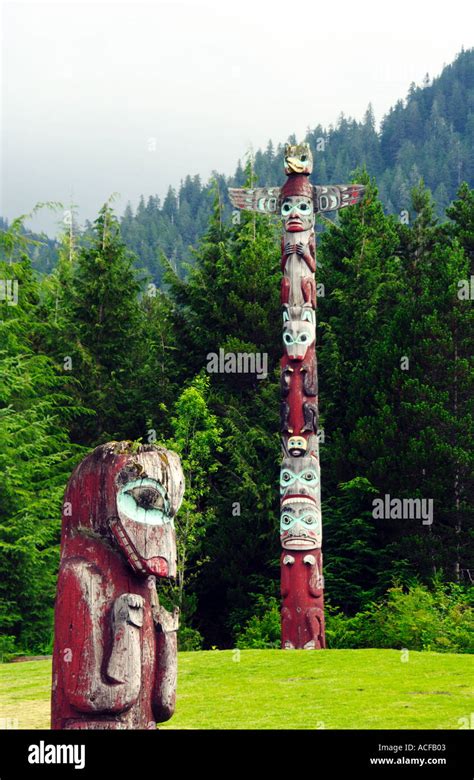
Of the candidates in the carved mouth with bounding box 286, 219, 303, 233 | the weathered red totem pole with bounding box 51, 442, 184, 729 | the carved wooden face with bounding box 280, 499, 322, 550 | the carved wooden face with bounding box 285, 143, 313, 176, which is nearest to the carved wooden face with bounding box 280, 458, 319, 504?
the carved wooden face with bounding box 280, 499, 322, 550

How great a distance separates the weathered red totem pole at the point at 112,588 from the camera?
27.2ft

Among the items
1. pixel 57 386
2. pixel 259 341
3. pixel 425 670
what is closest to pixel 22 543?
pixel 57 386

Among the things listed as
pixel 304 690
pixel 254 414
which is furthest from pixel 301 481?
pixel 254 414

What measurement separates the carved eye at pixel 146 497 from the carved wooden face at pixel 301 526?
11.3m

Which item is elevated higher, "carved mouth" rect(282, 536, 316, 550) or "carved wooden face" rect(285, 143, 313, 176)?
"carved wooden face" rect(285, 143, 313, 176)

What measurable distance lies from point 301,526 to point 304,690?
187 inches

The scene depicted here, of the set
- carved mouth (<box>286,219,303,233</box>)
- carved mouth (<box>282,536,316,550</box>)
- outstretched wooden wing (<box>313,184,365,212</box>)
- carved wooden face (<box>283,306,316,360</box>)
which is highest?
outstretched wooden wing (<box>313,184,365,212</box>)

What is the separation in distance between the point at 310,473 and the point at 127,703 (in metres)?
11.7

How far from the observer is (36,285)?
109ft

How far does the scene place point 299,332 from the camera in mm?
20281

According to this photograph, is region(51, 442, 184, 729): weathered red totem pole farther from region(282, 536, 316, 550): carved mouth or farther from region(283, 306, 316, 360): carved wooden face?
region(283, 306, 316, 360): carved wooden face

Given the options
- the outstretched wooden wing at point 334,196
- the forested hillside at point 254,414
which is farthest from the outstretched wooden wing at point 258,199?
the forested hillside at point 254,414

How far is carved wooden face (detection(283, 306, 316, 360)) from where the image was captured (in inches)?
798
